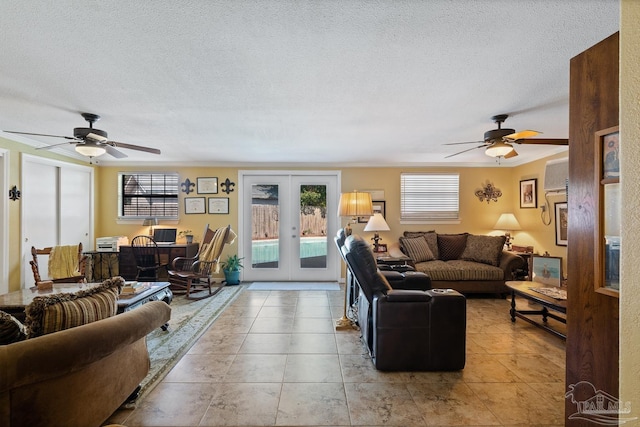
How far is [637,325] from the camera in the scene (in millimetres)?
758

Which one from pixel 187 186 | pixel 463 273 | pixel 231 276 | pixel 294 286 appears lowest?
pixel 294 286

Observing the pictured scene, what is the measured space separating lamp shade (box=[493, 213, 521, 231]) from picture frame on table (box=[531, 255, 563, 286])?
6.12ft

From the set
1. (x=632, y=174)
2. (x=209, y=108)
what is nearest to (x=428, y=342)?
(x=632, y=174)

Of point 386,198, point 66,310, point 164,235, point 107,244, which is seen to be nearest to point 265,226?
point 164,235

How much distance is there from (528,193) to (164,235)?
6.29 m

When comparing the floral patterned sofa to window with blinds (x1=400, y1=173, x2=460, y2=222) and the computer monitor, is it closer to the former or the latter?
window with blinds (x1=400, y1=173, x2=460, y2=222)

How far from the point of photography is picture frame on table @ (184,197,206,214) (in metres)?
5.64

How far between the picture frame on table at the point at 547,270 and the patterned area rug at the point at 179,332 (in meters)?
3.75

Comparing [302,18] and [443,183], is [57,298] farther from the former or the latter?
[443,183]

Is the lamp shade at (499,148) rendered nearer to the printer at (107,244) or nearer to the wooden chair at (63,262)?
the wooden chair at (63,262)

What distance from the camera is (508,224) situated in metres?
5.32

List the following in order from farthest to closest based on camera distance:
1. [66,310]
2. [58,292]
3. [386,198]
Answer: [386,198], [58,292], [66,310]

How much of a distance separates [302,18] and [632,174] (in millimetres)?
1506

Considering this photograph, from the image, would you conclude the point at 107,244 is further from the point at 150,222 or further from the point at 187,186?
the point at 187,186
